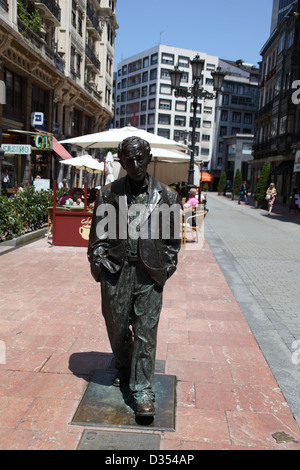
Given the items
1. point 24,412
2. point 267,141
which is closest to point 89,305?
point 24,412

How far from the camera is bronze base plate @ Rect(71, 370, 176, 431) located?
278cm

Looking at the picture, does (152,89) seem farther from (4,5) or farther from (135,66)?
(4,5)

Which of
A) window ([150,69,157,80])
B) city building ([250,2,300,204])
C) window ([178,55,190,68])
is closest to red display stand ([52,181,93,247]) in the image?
city building ([250,2,300,204])

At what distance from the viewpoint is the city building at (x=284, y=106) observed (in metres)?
31.9

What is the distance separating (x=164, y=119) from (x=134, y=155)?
7446 cm

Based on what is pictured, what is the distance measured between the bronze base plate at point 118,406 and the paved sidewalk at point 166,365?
0.08m

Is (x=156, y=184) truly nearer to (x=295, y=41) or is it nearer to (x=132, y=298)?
(x=132, y=298)

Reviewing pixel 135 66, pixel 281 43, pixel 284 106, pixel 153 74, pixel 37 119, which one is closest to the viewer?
pixel 37 119

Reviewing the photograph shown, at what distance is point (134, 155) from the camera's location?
269cm

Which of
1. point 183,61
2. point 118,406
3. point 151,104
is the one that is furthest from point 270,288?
point 183,61

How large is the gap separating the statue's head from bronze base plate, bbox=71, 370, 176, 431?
1625mm

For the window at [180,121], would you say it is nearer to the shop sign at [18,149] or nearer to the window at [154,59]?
the window at [154,59]

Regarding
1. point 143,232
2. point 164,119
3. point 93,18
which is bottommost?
point 143,232

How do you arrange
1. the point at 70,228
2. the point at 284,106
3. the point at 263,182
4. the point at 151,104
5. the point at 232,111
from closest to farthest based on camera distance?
1. the point at 70,228
2. the point at 263,182
3. the point at 284,106
4. the point at 232,111
5. the point at 151,104
